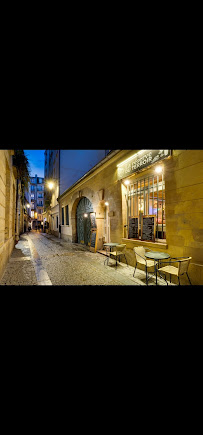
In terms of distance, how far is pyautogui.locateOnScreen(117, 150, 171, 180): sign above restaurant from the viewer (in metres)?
4.99

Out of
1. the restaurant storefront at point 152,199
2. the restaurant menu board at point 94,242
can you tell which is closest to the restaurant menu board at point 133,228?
the restaurant storefront at point 152,199

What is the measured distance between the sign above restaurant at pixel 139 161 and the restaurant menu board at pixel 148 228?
187 centimetres

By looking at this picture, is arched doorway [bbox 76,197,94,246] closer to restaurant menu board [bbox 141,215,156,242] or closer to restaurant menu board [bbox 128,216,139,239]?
restaurant menu board [bbox 128,216,139,239]

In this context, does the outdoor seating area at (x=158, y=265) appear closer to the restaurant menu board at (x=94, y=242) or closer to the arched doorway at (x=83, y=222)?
the restaurant menu board at (x=94, y=242)

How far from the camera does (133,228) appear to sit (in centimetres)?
646

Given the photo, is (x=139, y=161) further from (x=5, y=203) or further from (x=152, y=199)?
(x=5, y=203)

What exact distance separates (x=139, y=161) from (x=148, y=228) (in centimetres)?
253

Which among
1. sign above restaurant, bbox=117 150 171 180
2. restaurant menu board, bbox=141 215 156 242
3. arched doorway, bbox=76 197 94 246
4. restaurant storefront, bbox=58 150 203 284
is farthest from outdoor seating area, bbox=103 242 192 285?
arched doorway, bbox=76 197 94 246

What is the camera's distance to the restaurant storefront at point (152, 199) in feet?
13.5
